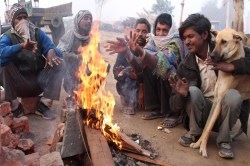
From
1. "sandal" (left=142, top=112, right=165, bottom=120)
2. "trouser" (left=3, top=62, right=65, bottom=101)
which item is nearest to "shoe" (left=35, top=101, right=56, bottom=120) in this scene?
"trouser" (left=3, top=62, right=65, bottom=101)

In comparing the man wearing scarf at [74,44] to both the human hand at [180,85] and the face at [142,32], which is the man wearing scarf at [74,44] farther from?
the human hand at [180,85]

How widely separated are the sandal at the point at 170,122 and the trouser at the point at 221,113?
66 centimetres

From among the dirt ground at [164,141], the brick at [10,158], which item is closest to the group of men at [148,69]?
the dirt ground at [164,141]

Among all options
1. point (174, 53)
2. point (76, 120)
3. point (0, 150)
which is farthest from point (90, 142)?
point (174, 53)

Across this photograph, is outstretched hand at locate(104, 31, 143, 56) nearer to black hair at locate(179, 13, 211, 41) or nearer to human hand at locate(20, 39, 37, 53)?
black hair at locate(179, 13, 211, 41)

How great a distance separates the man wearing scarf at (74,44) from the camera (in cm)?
545

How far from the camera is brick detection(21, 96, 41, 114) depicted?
4952 millimetres

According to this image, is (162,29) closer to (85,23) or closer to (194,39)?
(194,39)

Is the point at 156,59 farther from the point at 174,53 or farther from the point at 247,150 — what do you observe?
the point at 247,150

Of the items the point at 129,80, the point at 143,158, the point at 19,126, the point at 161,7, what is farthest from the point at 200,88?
the point at 161,7

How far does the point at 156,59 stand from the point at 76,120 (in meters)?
2.04

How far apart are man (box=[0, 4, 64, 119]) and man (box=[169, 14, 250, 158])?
2.16m

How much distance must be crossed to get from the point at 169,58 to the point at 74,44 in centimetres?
206

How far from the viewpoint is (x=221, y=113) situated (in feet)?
12.4
